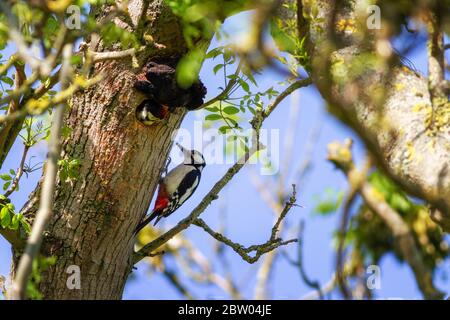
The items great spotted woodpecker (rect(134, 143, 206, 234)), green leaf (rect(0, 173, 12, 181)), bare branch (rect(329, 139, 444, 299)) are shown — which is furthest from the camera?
great spotted woodpecker (rect(134, 143, 206, 234))

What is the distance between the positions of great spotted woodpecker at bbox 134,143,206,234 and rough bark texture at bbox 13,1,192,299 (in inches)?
90.2

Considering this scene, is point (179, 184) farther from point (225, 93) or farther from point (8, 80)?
point (8, 80)

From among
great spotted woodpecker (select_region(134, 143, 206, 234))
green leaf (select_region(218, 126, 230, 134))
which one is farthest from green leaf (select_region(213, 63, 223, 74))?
great spotted woodpecker (select_region(134, 143, 206, 234))

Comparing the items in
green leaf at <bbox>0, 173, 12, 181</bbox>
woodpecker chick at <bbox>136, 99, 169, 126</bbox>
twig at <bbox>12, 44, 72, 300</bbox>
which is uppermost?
woodpecker chick at <bbox>136, 99, 169, 126</bbox>

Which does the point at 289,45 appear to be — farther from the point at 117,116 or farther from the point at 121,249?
the point at 121,249

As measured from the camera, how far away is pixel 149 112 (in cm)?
354

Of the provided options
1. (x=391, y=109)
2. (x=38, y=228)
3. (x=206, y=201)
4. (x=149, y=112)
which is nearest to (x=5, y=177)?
(x=149, y=112)

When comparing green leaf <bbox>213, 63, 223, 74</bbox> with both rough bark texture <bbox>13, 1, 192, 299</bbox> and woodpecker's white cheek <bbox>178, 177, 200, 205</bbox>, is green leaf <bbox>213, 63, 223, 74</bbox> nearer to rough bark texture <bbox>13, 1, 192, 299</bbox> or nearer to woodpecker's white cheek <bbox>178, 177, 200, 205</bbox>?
rough bark texture <bbox>13, 1, 192, 299</bbox>

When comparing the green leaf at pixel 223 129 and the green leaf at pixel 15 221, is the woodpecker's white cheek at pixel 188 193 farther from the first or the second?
the green leaf at pixel 15 221

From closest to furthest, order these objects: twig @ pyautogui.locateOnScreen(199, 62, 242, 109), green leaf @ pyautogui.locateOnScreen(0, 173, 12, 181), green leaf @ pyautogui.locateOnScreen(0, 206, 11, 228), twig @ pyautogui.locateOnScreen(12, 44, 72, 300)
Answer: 1. twig @ pyautogui.locateOnScreen(12, 44, 72, 300)
2. green leaf @ pyautogui.locateOnScreen(0, 206, 11, 228)
3. green leaf @ pyautogui.locateOnScreen(0, 173, 12, 181)
4. twig @ pyautogui.locateOnScreen(199, 62, 242, 109)

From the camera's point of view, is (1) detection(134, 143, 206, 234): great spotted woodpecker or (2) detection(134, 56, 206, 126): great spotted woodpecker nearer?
(2) detection(134, 56, 206, 126): great spotted woodpecker

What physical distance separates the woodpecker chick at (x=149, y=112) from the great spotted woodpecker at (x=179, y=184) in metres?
2.40

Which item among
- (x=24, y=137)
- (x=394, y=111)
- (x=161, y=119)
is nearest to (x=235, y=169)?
(x=161, y=119)

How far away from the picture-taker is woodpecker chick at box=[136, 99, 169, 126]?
11.7 feet
